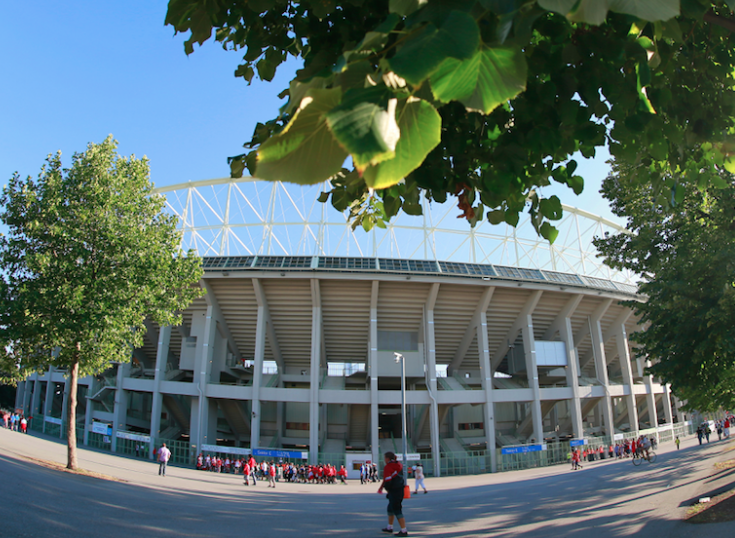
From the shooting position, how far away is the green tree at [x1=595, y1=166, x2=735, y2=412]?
9.62 metres

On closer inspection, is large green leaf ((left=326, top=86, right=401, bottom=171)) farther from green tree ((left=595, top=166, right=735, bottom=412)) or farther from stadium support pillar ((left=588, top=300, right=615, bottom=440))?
stadium support pillar ((left=588, top=300, right=615, bottom=440))

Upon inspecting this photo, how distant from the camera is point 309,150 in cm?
90

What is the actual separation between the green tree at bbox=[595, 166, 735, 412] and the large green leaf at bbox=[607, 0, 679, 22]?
912 cm

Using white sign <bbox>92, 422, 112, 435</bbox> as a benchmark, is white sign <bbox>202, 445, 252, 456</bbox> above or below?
below

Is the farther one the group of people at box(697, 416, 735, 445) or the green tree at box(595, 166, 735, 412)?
the group of people at box(697, 416, 735, 445)

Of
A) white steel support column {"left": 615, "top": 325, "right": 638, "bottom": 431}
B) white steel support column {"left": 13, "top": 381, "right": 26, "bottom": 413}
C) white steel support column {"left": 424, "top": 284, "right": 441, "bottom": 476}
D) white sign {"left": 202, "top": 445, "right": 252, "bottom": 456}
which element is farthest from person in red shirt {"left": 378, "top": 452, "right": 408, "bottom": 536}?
white steel support column {"left": 13, "top": 381, "right": 26, "bottom": 413}

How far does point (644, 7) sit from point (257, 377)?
94.7 ft

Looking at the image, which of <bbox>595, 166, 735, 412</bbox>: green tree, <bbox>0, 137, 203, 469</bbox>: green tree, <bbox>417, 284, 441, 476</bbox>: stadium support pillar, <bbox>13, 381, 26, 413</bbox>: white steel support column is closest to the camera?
<bbox>595, 166, 735, 412</bbox>: green tree

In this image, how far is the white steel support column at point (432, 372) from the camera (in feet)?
88.8

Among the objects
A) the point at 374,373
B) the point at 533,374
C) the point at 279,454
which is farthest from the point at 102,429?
the point at 533,374

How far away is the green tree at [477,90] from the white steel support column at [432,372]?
25030 mm

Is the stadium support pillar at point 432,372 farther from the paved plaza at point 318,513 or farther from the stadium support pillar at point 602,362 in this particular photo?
the paved plaza at point 318,513

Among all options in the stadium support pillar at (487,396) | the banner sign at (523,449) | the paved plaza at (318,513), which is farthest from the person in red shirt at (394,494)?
A: the banner sign at (523,449)

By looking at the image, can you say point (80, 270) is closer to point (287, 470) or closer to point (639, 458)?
point (287, 470)
